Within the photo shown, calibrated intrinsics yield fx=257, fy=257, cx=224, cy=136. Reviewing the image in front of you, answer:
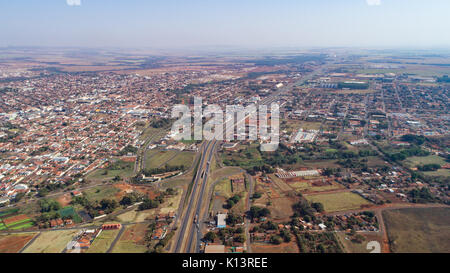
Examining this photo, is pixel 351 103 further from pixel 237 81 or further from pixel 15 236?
pixel 15 236

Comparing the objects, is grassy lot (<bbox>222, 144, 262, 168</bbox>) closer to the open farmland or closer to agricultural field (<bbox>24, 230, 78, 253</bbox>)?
agricultural field (<bbox>24, 230, 78, 253</bbox>)

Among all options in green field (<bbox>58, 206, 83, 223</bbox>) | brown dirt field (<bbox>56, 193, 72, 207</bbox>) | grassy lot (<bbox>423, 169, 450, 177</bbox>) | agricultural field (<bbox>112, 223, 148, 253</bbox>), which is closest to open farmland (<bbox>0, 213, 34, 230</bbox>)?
green field (<bbox>58, 206, 83, 223</bbox>)

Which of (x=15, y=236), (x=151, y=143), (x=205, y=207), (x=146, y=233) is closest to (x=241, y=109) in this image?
(x=151, y=143)

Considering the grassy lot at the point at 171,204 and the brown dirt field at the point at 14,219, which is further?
the grassy lot at the point at 171,204

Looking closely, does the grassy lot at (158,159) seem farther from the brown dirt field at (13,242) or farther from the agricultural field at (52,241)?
the brown dirt field at (13,242)

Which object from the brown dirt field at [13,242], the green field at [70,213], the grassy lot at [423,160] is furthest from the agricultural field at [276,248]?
the grassy lot at [423,160]

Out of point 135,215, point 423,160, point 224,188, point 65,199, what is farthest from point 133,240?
point 423,160
